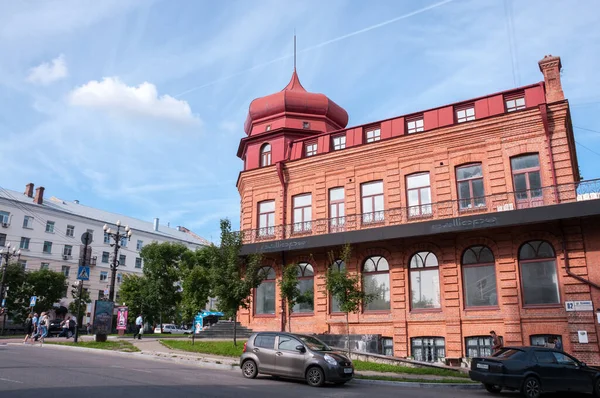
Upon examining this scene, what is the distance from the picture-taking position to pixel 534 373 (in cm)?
1266

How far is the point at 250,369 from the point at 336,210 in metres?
12.9

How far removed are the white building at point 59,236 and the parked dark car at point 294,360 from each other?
3764 cm

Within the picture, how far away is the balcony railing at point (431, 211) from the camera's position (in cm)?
1966

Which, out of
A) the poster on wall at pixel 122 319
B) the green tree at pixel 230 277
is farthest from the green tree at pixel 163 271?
the green tree at pixel 230 277

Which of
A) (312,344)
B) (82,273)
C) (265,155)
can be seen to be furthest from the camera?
(265,155)

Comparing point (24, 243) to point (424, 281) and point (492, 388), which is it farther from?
point (492, 388)

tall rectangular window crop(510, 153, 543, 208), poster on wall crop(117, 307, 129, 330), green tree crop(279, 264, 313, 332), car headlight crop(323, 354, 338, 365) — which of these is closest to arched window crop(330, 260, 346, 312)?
green tree crop(279, 264, 313, 332)

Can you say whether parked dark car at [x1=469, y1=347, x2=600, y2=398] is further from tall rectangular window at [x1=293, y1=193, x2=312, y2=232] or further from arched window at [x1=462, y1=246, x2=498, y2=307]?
tall rectangular window at [x1=293, y1=193, x2=312, y2=232]

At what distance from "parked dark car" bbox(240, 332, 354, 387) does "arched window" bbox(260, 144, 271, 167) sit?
1622 cm

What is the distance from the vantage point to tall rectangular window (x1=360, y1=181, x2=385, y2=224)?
24.3 metres

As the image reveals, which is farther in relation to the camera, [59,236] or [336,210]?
[59,236]

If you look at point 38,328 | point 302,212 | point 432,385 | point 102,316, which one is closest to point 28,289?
point 38,328

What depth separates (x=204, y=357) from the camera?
18688 millimetres

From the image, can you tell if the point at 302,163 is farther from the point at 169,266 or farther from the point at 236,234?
the point at 169,266
